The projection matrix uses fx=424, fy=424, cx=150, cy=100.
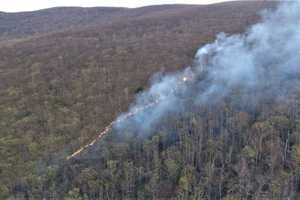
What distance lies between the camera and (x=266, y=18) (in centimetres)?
7944

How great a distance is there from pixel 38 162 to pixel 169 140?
1290 cm

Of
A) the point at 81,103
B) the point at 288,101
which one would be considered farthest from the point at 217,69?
the point at 81,103

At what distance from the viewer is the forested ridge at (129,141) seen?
3603 centimetres

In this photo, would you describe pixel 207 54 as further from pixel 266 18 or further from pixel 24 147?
pixel 24 147

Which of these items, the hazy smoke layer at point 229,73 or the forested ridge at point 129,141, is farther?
the hazy smoke layer at point 229,73

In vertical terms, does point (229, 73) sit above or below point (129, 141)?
above

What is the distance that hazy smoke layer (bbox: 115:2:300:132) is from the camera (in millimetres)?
48309

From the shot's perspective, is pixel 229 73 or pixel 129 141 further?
pixel 229 73

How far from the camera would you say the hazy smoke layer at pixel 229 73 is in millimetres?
48309

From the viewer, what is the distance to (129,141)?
41844 millimetres

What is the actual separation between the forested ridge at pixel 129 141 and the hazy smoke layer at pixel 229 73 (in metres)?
1.95

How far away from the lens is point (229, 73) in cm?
5541

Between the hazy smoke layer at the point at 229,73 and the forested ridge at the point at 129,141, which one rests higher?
the hazy smoke layer at the point at 229,73

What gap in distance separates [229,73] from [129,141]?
1989 centimetres
